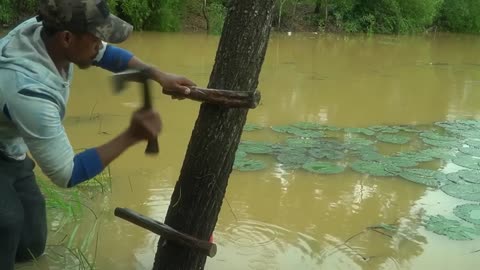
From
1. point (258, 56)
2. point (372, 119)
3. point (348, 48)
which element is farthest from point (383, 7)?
point (258, 56)

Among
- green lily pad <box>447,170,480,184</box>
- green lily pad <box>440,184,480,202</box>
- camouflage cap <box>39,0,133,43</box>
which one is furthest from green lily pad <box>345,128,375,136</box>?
camouflage cap <box>39,0,133,43</box>

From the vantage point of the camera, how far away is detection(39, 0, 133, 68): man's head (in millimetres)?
1820

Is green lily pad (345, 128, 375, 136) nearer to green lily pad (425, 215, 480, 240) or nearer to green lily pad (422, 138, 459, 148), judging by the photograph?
green lily pad (422, 138, 459, 148)

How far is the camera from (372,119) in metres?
6.79

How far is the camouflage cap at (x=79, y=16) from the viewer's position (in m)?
1.82

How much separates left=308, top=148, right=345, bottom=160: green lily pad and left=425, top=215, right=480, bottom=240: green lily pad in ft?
4.29

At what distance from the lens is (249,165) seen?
15.5 feet

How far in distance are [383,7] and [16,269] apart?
2094 centimetres

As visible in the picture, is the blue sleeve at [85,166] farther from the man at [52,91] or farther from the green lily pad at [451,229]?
the green lily pad at [451,229]

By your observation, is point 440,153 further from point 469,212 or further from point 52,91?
point 52,91

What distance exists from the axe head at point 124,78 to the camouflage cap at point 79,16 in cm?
18

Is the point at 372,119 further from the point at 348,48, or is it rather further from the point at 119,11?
the point at 119,11

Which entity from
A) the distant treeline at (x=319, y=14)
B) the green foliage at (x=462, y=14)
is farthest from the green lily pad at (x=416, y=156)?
the green foliage at (x=462, y=14)

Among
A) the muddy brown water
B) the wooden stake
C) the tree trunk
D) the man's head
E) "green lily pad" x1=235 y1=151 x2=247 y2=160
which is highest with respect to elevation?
the man's head
